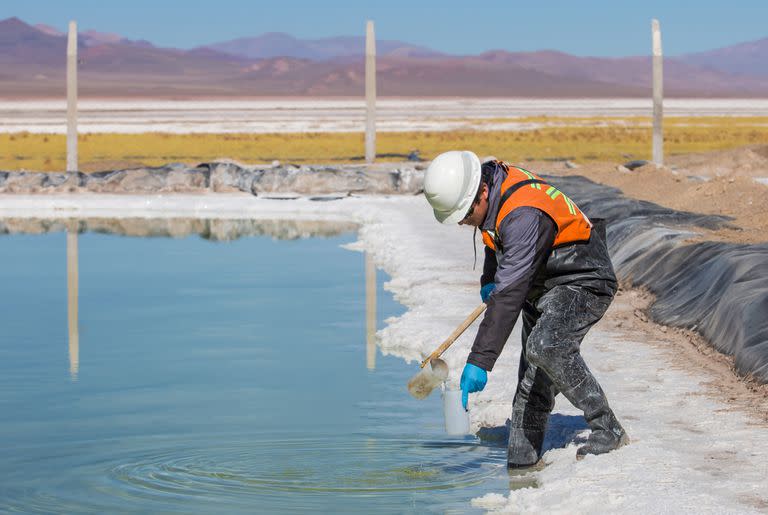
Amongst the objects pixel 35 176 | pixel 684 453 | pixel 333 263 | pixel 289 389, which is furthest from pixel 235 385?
pixel 35 176

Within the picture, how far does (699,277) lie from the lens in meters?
9.14

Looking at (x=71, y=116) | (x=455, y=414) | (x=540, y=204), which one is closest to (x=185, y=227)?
(x=71, y=116)

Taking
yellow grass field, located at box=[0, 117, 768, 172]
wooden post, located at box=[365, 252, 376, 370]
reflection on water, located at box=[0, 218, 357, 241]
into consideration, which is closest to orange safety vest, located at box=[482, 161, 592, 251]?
wooden post, located at box=[365, 252, 376, 370]

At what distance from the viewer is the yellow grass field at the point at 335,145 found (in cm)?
3325

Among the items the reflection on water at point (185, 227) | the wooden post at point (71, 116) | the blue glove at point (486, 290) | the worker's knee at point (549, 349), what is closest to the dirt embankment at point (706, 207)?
the worker's knee at point (549, 349)

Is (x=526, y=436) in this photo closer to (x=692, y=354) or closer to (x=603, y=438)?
(x=603, y=438)

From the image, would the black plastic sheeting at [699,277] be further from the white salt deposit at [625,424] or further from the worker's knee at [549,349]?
the worker's knee at [549,349]

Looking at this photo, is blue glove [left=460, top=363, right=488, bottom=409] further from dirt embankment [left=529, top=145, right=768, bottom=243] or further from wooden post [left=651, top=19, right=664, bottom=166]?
wooden post [left=651, top=19, right=664, bottom=166]

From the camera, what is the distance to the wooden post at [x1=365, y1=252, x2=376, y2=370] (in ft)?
27.5

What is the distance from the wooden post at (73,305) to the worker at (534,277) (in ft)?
10.9

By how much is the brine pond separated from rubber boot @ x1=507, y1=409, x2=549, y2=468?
97 millimetres

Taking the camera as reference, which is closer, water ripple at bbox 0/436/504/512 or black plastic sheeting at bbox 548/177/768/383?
water ripple at bbox 0/436/504/512

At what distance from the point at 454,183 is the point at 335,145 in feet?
115

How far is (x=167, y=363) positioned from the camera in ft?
26.8
